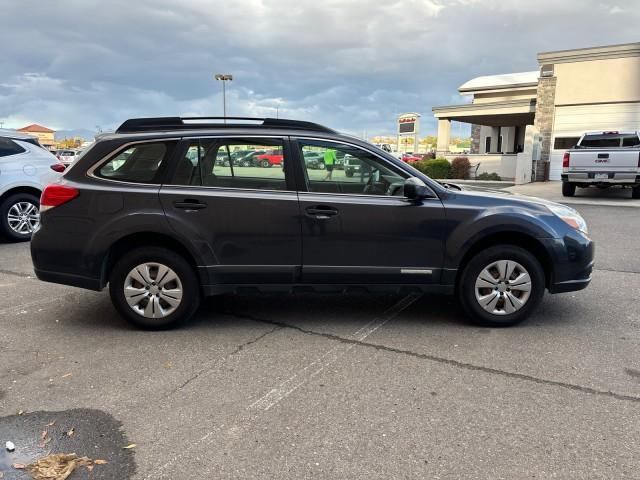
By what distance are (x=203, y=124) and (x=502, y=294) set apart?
304 centimetres

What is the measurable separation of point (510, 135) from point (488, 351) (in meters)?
33.9

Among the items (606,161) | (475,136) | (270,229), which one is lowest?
(270,229)

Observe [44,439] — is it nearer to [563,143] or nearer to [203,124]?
[203,124]

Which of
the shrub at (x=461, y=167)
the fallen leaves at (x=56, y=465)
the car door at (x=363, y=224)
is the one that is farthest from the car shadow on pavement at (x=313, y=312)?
the shrub at (x=461, y=167)

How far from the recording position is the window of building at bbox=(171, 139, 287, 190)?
179 inches

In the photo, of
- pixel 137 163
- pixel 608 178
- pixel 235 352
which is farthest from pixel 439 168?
pixel 235 352

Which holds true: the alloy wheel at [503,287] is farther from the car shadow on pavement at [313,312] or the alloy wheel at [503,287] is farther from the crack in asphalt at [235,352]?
the crack in asphalt at [235,352]

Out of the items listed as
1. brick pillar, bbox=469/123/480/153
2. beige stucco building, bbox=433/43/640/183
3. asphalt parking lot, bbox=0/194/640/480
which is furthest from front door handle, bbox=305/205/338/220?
brick pillar, bbox=469/123/480/153

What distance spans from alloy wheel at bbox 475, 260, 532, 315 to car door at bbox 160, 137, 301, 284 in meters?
1.63

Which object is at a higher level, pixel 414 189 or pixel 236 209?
pixel 414 189

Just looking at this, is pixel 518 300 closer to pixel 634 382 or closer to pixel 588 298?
pixel 634 382

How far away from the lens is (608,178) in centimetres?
1530

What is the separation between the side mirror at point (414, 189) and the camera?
446 centimetres

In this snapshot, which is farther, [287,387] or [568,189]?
[568,189]
